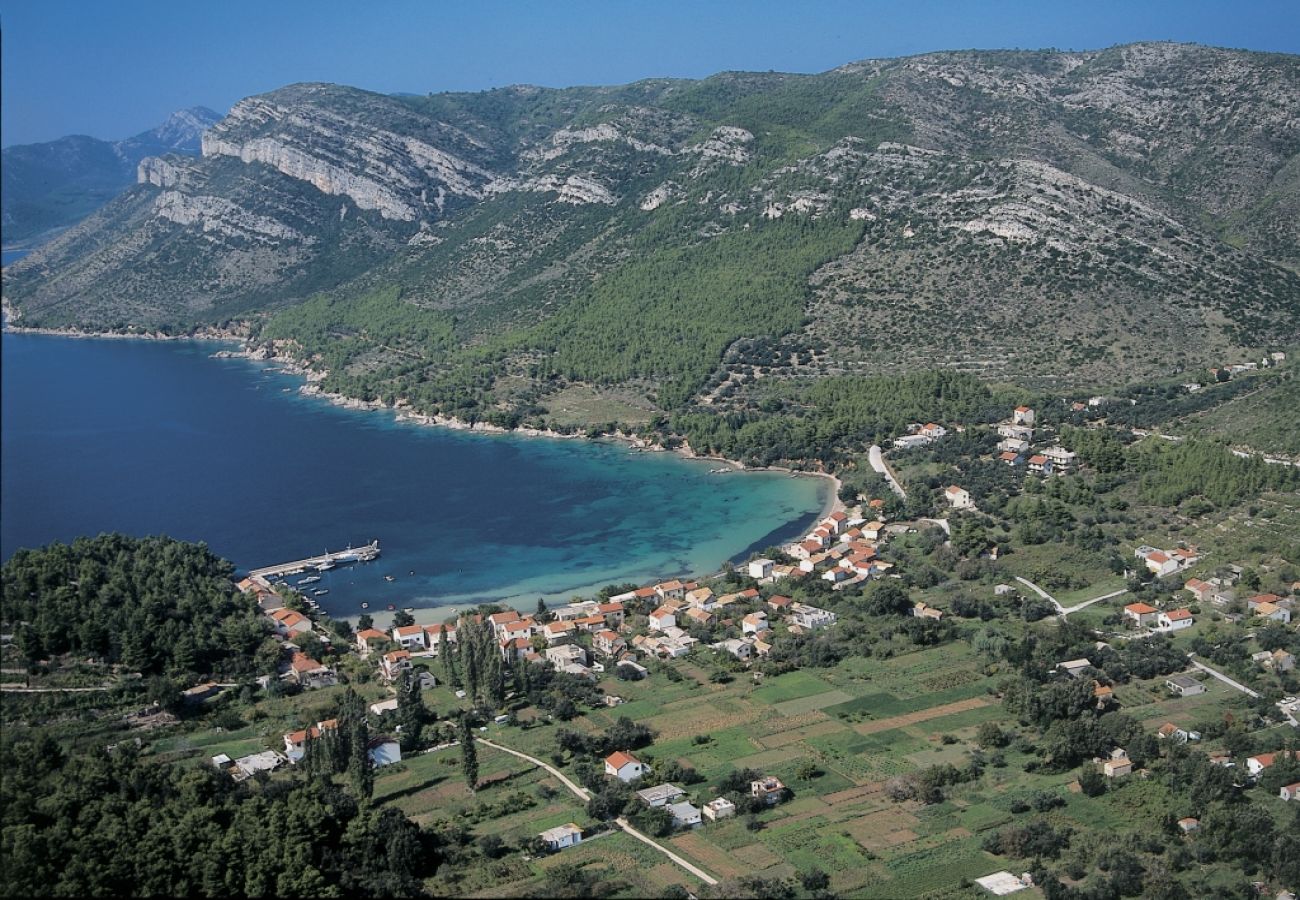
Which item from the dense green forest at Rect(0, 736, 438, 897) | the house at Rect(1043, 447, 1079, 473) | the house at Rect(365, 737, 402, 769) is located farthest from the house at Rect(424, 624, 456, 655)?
the house at Rect(1043, 447, 1079, 473)

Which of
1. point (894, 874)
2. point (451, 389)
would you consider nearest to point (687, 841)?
point (894, 874)

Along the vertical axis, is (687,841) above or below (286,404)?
below

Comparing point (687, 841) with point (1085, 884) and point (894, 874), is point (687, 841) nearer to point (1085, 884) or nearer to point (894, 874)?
point (894, 874)

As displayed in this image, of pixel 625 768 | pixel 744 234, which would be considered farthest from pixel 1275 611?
pixel 744 234

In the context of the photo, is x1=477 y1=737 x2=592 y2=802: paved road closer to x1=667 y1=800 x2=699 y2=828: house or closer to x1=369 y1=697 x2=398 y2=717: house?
x1=667 y1=800 x2=699 y2=828: house

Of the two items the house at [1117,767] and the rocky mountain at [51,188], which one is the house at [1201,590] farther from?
the rocky mountain at [51,188]

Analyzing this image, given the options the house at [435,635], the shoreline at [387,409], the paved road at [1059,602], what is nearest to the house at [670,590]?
the shoreline at [387,409]
